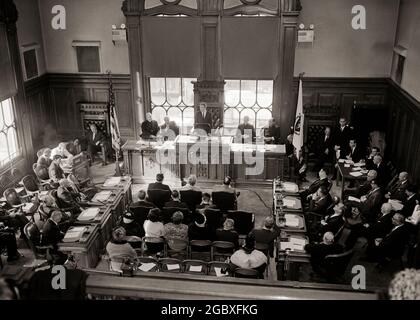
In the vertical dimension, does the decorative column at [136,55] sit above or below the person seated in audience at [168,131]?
above

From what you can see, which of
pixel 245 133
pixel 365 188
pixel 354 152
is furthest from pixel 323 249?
pixel 245 133

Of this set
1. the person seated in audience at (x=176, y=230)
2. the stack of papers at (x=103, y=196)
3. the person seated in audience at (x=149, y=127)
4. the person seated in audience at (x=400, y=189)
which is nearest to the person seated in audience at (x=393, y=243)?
the person seated in audience at (x=400, y=189)

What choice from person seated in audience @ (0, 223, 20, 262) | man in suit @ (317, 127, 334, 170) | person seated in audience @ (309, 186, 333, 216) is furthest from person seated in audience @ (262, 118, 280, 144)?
person seated in audience @ (0, 223, 20, 262)

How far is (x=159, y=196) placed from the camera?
9.55 m

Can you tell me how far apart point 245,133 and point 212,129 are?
1.00m

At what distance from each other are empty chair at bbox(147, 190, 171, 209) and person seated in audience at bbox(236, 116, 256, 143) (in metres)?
3.43

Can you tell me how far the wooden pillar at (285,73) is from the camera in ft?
41.2

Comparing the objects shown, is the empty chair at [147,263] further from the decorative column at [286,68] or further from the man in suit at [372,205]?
the decorative column at [286,68]

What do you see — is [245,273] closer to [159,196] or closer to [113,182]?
[159,196]

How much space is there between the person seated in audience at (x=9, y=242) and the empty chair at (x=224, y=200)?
3956 millimetres

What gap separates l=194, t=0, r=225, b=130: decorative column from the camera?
1274 cm

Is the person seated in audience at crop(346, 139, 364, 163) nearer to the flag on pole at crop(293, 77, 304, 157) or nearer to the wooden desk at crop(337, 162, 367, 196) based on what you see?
the wooden desk at crop(337, 162, 367, 196)

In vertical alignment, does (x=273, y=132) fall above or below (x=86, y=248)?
above

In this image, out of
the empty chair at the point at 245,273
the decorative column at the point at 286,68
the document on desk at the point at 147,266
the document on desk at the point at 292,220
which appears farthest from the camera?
the decorative column at the point at 286,68
